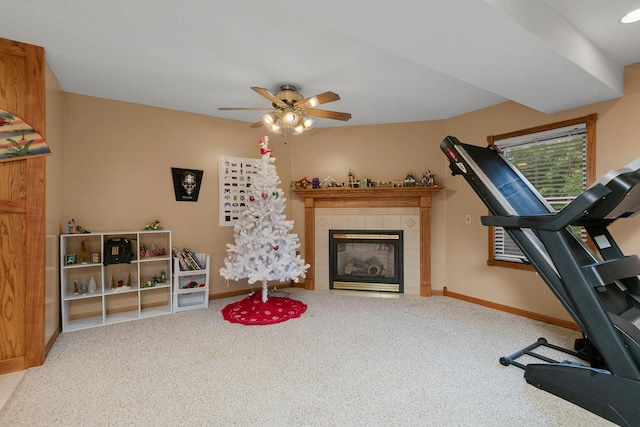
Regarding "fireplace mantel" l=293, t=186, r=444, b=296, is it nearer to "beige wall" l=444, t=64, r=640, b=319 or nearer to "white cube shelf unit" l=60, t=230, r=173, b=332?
"beige wall" l=444, t=64, r=640, b=319

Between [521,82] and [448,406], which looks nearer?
[448,406]

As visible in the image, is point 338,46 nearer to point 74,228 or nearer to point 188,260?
point 188,260

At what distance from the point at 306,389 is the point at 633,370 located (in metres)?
1.89

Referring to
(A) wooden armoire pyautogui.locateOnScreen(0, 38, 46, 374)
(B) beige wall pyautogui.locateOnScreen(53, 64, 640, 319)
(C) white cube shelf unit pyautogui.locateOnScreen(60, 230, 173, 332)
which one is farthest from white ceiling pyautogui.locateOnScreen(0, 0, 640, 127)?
(C) white cube shelf unit pyautogui.locateOnScreen(60, 230, 173, 332)

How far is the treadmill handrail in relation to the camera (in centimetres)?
157

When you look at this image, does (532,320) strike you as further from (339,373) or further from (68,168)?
(68,168)

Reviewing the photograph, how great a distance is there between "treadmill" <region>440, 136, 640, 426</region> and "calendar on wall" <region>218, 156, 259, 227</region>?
120 inches

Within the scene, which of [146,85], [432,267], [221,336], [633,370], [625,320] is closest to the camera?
[633,370]

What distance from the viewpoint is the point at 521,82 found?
242 cm

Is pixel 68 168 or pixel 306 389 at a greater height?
pixel 68 168

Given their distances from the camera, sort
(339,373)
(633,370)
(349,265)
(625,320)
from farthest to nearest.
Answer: (349,265)
(339,373)
(625,320)
(633,370)

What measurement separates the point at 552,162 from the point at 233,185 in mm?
3959

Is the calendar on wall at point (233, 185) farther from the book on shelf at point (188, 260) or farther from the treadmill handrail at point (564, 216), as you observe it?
the treadmill handrail at point (564, 216)

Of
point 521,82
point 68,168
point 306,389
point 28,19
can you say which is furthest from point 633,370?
point 68,168
